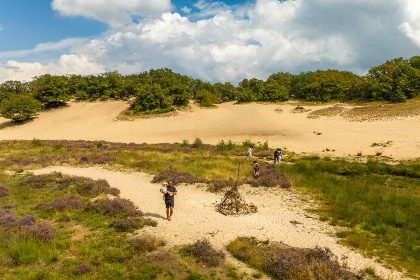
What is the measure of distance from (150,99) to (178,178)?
70103 mm

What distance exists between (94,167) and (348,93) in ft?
322

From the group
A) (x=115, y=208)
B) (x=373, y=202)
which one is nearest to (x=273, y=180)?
(x=373, y=202)

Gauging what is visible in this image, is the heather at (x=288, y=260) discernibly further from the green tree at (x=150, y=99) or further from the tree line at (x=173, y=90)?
the green tree at (x=150, y=99)

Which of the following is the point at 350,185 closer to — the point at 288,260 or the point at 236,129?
the point at 288,260

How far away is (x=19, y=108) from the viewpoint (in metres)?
79.1

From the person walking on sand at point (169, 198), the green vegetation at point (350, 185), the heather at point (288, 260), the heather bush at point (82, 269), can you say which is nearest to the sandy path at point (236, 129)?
the green vegetation at point (350, 185)

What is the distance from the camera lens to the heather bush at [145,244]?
1060cm

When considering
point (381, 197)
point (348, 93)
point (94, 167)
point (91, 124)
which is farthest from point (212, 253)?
point (348, 93)

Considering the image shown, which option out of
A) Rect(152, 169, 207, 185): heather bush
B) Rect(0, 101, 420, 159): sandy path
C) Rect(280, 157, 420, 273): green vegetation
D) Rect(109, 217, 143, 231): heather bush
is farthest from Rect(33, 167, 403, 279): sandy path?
Rect(0, 101, 420, 159): sandy path

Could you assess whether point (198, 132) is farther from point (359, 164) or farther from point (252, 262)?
point (252, 262)

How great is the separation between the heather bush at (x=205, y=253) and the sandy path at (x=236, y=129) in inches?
1214

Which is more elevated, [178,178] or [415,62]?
[415,62]

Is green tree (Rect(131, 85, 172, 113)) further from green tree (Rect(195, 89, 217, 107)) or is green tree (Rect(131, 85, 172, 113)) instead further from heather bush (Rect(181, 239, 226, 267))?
heather bush (Rect(181, 239, 226, 267))

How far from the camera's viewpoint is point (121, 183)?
2192 centimetres
